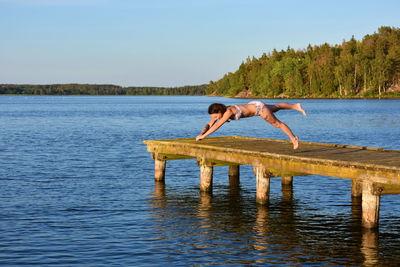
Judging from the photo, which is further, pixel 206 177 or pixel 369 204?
pixel 206 177

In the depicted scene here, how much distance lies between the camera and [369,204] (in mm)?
16406

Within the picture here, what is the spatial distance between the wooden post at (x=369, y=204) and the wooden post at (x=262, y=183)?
381 cm

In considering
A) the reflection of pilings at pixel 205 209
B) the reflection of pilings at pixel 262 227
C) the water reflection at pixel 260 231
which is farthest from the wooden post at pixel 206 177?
the reflection of pilings at pixel 262 227

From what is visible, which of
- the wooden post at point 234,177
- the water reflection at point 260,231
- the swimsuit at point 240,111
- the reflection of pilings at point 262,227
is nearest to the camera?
the water reflection at point 260,231

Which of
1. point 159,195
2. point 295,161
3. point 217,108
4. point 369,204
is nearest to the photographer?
point 369,204

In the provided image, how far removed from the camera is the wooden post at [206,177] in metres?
22.8

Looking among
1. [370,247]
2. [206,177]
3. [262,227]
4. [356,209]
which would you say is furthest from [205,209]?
[370,247]

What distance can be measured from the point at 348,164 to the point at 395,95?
180m

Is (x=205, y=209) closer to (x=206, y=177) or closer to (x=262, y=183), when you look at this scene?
(x=262, y=183)

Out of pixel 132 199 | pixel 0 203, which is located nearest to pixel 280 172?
pixel 132 199

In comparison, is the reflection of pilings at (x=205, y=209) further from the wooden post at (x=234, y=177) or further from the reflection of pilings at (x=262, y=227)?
the wooden post at (x=234, y=177)

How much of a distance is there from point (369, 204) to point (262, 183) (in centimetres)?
454

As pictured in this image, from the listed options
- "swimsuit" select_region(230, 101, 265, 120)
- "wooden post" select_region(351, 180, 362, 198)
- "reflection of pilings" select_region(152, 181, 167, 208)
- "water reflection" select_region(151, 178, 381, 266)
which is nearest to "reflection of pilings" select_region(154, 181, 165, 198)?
"reflection of pilings" select_region(152, 181, 167, 208)

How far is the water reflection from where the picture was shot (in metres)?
15.2
